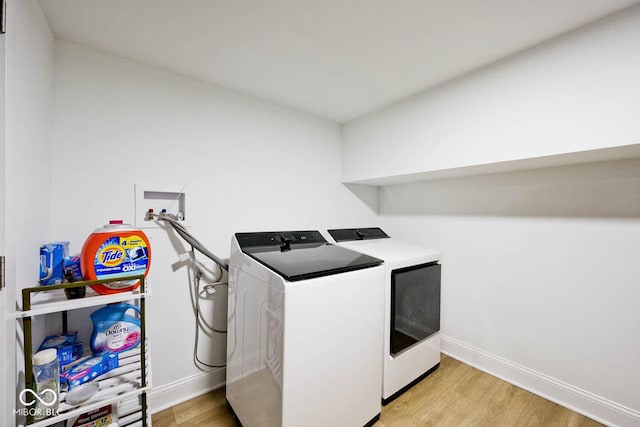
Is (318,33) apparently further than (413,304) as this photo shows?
No

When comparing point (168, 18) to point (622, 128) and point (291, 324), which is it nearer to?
point (291, 324)

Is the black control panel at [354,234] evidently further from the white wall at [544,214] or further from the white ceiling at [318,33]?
the white ceiling at [318,33]

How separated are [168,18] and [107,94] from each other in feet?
1.96

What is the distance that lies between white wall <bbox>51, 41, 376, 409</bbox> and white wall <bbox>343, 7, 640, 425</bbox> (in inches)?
39.5

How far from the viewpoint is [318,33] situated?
1.29 m

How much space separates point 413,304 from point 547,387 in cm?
100

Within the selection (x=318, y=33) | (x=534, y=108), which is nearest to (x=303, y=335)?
(x=318, y=33)

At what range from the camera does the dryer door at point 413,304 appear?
5.15 feet

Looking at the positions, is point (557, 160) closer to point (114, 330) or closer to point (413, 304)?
point (413, 304)

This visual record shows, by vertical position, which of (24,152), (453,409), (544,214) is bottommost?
(453,409)

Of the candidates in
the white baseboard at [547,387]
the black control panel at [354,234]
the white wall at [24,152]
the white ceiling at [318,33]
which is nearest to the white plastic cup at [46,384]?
the white wall at [24,152]

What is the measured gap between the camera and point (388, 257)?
160cm

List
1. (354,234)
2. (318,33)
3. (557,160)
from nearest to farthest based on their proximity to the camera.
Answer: (318,33)
(557,160)
(354,234)

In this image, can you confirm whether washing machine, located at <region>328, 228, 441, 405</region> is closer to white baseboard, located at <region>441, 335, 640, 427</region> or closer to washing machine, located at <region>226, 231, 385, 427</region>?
washing machine, located at <region>226, 231, 385, 427</region>
